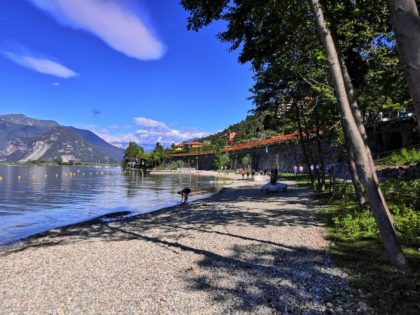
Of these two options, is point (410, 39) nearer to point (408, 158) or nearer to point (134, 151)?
point (408, 158)

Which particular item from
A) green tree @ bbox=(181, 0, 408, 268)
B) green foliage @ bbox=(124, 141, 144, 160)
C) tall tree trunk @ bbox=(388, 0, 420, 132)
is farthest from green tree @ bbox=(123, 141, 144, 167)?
tall tree trunk @ bbox=(388, 0, 420, 132)

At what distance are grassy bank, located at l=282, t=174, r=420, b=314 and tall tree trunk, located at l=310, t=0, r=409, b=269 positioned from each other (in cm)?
37

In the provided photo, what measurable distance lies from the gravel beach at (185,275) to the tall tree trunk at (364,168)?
1036mm

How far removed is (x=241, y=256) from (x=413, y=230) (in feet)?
14.2

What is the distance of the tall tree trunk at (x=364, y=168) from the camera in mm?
6418

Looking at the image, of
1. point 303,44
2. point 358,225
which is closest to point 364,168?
point 358,225

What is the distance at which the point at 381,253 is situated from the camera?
7.61 m

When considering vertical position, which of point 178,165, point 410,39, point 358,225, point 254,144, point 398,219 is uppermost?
point 254,144

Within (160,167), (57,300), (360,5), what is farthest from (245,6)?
(160,167)

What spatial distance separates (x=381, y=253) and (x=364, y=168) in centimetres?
215

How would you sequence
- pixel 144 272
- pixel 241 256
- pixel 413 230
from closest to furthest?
1. pixel 144 272
2. pixel 241 256
3. pixel 413 230

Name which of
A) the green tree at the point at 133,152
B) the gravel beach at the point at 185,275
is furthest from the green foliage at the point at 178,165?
the gravel beach at the point at 185,275

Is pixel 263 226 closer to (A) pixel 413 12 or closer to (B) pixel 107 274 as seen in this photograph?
(B) pixel 107 274

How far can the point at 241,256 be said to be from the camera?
8.42 meters
